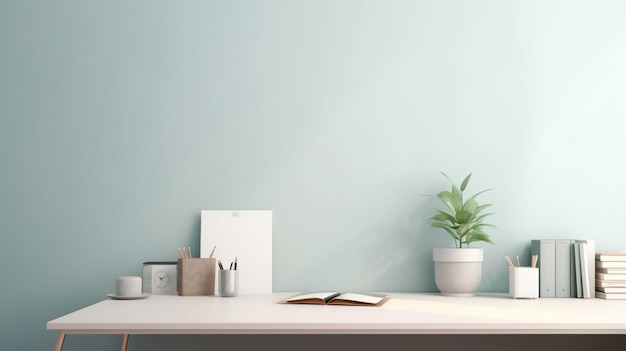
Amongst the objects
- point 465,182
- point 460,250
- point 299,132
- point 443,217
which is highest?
point 299,132

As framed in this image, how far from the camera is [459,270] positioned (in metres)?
2.32

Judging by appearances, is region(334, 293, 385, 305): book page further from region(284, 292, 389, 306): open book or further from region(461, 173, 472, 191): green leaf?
region(461, 173, 472, 191): green leaf

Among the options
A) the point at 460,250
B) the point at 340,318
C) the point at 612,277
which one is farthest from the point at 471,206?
the point at 340,318

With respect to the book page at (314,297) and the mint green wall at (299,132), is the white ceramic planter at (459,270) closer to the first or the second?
the mint green wall at (299,132)

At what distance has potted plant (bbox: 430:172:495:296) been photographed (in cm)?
232

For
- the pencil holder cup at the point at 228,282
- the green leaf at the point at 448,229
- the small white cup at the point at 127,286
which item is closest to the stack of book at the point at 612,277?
the green leaf at the point at 448,229

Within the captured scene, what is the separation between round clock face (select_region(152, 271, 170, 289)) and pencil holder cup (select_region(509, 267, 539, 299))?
1.28 meters

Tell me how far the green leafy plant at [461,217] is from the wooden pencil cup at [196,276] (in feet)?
2.87

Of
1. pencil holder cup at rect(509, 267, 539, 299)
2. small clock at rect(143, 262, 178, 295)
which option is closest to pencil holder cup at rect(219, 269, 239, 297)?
small clock at rect(143, 262, 178, 295)

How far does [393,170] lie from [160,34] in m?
1.09

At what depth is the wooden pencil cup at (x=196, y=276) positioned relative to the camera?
2.25 metres

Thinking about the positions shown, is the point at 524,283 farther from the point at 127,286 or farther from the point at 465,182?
the point at 127,286

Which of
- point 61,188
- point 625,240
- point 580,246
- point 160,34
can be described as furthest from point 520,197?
point 61,188

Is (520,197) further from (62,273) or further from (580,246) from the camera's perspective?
(62,273)
